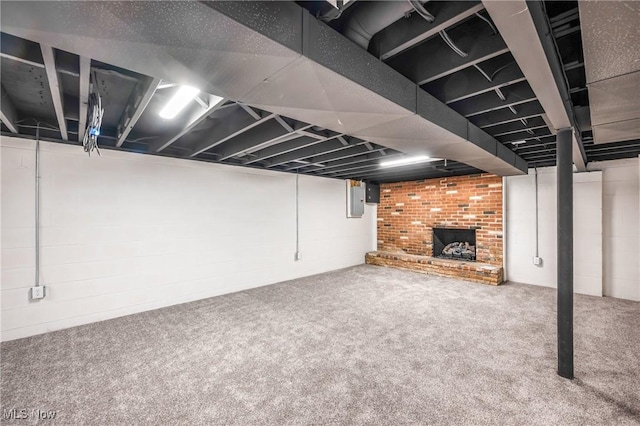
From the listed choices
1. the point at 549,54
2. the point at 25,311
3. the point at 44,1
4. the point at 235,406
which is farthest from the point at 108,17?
the point at 25,311

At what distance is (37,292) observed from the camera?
296cm

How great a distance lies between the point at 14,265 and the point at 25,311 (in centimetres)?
51

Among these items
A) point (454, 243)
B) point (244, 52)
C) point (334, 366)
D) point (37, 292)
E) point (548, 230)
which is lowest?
point (334, 366)

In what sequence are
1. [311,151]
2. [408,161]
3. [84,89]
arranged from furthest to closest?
[408,161] < [311,151] < [84,89]

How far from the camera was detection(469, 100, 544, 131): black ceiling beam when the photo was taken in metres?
2.40

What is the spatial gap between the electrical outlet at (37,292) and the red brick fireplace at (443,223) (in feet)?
18.7

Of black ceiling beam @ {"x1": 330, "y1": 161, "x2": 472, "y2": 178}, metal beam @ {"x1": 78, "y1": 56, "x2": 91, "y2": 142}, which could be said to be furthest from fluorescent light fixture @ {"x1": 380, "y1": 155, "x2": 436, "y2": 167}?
metal beam @ {"x1": 78, "y1": 56, "x2": 91, "y2": 142}

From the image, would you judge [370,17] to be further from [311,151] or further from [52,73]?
[311,151]

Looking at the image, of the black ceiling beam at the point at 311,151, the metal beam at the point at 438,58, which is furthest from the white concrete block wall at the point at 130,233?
the metal beam at the point at 438,58

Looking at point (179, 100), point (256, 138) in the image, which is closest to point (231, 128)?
point (256, 138)

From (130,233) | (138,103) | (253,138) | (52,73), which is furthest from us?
(130,233)

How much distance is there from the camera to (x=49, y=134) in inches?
121

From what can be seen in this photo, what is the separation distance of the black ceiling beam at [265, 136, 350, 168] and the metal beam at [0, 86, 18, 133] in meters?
2.86

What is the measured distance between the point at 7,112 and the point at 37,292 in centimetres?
187
